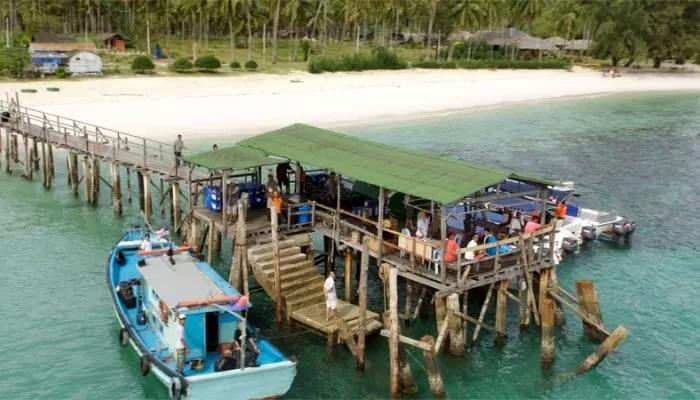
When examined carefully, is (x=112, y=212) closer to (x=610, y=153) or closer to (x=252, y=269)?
(x=252, y=269)

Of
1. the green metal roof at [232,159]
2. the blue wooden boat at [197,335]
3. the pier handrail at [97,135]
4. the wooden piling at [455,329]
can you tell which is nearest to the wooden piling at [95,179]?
the pier handrail at [97,135]

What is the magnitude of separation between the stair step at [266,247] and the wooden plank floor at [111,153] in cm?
787

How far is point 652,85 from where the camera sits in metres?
111

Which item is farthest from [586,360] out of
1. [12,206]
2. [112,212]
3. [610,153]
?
[610,153]

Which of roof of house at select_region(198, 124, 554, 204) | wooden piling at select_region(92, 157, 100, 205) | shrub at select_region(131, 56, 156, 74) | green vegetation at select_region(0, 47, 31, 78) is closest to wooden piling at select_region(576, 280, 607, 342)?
roof of house at select_region(198, 124, 554, 204)

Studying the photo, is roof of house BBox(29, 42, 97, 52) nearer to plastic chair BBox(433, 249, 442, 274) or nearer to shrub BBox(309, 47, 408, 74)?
shrub BBox(309, 47, 408, 74)

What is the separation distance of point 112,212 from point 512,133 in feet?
137

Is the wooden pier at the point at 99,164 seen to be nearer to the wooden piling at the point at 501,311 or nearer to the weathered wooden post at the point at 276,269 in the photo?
the weathered wooden post at the point at 276,269

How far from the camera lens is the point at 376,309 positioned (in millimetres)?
24547

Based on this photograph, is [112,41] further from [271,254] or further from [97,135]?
[271,254]

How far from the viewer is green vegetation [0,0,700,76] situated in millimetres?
97375

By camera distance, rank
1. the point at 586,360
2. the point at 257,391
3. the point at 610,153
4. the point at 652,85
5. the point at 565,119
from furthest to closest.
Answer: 1. the point at 652,85
2. the point at 565,119
3. the point at 610,153
4. the point at 586,360
5. the point at 257,391

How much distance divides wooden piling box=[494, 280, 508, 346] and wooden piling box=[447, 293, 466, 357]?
146 cm

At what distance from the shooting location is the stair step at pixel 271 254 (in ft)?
73.9
